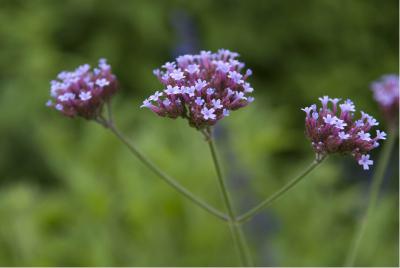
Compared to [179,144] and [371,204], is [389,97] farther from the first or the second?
[179,144]

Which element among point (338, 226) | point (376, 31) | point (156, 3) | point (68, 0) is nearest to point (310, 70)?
point (376, 31)

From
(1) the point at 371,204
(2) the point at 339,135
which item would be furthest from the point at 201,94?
(1) the point at 371,204

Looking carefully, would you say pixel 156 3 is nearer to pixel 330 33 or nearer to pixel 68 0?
pixel 68 0

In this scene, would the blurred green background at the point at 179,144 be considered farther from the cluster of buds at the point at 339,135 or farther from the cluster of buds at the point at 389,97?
the cluster of buds at the point at 339,135

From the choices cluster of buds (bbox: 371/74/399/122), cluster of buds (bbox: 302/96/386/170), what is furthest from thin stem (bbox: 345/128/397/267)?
cluster of buds (bbox: 302/96/386/170)

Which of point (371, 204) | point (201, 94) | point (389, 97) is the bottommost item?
point (371, 204)

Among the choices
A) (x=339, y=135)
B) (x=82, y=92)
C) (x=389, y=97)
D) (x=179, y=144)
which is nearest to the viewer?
(x=339, y=135)
